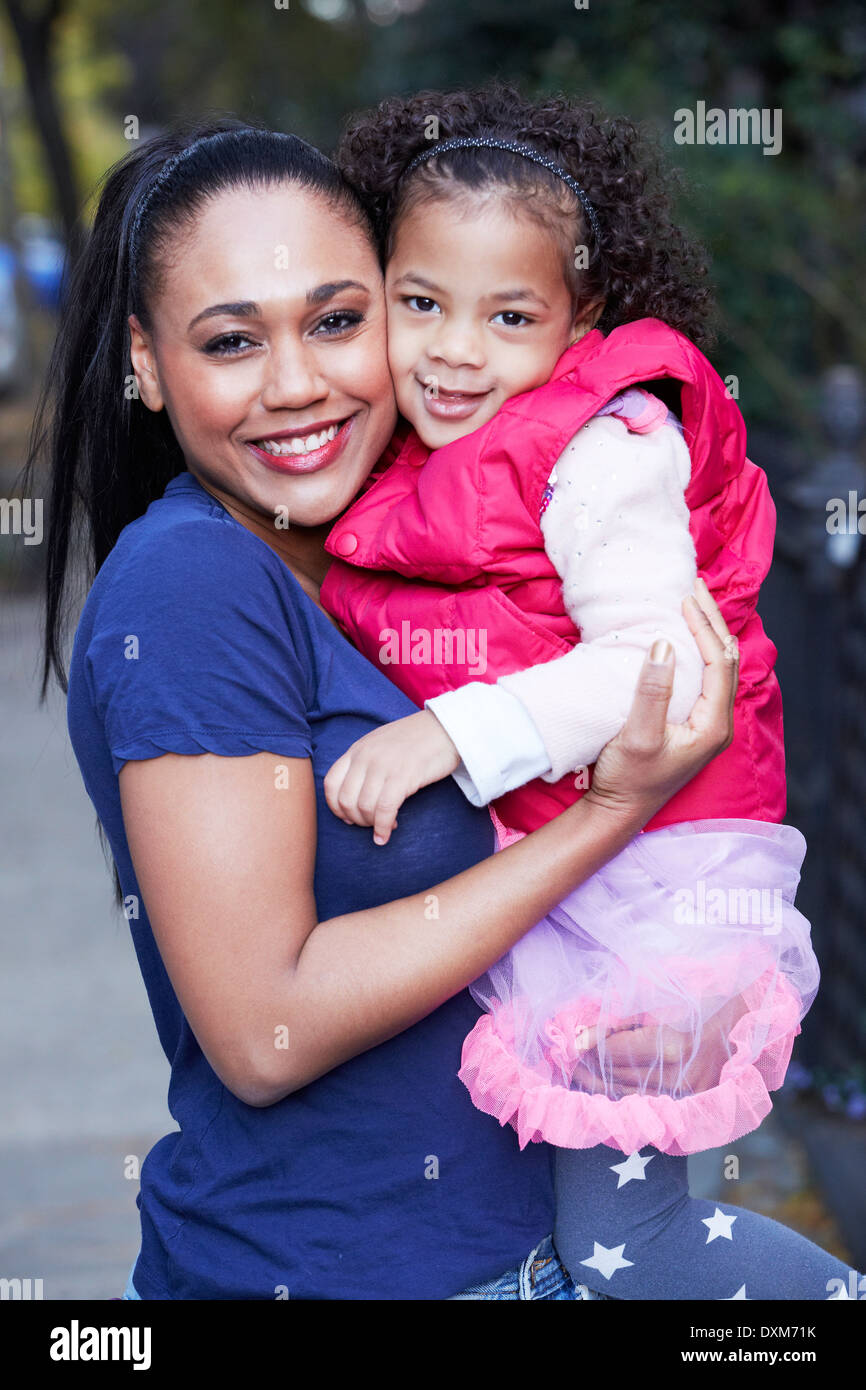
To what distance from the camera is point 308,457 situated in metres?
1.85

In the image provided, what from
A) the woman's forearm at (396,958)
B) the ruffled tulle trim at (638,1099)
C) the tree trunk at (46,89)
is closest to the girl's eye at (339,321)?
the woman's forearm at (396,958)

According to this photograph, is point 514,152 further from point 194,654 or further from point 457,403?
point 194,654

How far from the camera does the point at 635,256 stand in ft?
6.48

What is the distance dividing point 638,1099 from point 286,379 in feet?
3.18

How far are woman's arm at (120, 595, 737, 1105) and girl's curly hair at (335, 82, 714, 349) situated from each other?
0.66m

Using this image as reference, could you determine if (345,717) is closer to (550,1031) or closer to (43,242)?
(550,1031)

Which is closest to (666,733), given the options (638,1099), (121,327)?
(638,1099)

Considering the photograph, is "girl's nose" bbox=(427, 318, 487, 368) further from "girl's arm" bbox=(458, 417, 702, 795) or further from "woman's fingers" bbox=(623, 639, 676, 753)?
"woman's fingers" bbox=(623, 639, 676, 753)

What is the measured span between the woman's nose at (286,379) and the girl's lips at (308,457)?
2.5 inches

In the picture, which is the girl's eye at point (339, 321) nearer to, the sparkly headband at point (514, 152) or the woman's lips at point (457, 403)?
the woman's lips at point (457, 403)

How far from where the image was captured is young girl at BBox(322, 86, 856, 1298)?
1700 mm

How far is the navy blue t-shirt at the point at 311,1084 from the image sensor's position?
1.56 meters
